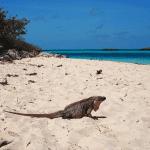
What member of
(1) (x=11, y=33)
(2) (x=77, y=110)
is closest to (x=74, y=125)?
(2) (x=77, y=110)

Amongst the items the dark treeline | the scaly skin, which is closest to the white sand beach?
the scaly skin

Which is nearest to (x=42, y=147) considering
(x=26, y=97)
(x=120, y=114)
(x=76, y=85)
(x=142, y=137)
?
(x=142, y=137)

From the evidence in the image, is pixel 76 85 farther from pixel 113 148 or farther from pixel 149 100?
pixel 113 148

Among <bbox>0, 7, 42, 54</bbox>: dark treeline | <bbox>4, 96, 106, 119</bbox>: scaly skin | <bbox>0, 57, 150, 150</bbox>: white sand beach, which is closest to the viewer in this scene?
<bbox>0, 57, 150, 150</bbox>: white sand beach

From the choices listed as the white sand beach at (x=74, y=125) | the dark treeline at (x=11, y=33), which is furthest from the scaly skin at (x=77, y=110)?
the dark treeline at (x=11, y=33)

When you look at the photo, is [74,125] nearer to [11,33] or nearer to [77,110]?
[77,110]

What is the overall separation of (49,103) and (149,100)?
284 centimetres

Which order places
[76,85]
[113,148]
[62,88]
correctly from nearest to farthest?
1. [113,148]
2. [62,88]
3. [76,85]

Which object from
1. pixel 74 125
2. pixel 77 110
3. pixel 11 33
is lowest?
pixel 74 125

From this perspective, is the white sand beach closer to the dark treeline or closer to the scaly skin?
the scaly skin

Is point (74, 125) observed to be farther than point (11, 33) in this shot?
No

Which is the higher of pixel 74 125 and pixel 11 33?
pixel 11 33

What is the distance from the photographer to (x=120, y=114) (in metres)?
3.28

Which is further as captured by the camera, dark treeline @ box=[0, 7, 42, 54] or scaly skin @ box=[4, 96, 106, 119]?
dark treeline @ box=[0, 7, 42, 54]
